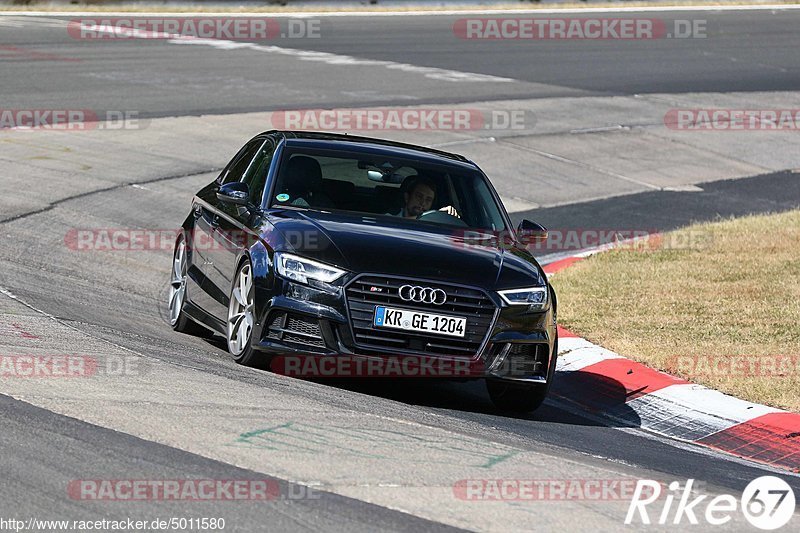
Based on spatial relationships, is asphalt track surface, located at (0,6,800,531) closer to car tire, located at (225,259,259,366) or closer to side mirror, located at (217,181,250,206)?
car tire, located at (225,259,259,366)

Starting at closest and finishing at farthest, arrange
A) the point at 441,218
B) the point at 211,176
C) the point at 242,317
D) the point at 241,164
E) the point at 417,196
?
the point at 242,317 → the point at 441,218 → the point at 417,196 → the point at 241,164 → the point at 211,176

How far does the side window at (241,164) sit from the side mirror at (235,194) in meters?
0.87

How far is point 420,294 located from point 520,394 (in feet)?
3.79

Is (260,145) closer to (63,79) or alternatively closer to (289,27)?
(63,79)

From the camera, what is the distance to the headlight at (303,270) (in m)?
7.82

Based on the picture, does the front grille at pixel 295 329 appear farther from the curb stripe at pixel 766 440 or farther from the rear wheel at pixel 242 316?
the curb stripe at pixel 766 440

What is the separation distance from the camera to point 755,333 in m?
10.8

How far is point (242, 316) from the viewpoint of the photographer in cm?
834

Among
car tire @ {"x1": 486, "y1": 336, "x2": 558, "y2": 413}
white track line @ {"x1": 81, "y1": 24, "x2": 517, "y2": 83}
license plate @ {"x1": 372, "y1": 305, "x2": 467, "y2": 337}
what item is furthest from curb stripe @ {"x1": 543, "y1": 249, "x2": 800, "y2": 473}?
white track line @ {"x1": 81, "y1": 24, "x2": 517, "y2": 83}

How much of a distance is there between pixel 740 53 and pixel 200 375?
84.9ft

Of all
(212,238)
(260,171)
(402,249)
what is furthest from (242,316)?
(260,171)

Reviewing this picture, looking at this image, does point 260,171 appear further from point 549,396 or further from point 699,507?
point 699,507

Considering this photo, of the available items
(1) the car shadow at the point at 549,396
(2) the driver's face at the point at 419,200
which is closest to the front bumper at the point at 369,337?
(1) the car shadow at the point at 549,396

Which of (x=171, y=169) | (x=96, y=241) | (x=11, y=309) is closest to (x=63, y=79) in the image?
(x=171, y=169)
